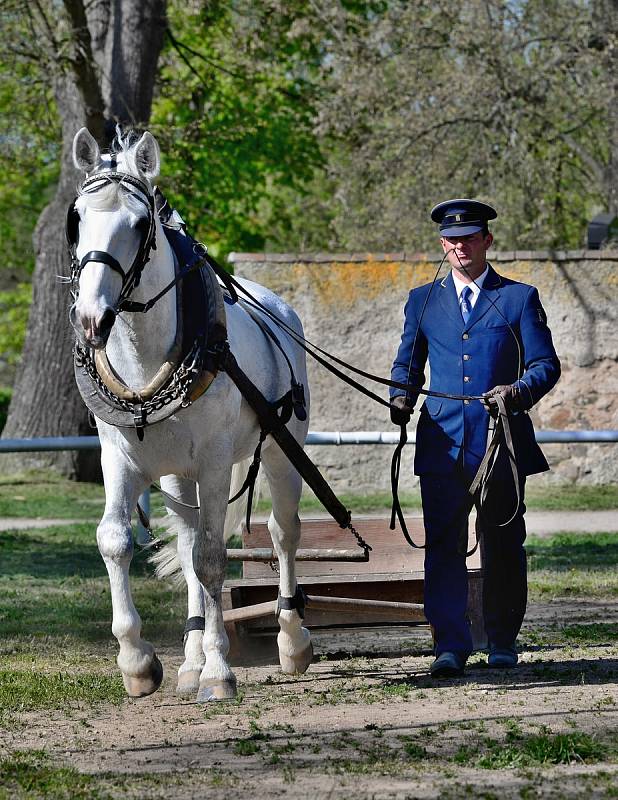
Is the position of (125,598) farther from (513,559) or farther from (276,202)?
(276,202)

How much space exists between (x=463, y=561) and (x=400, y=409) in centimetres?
76

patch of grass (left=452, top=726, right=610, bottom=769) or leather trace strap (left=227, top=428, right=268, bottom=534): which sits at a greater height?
leather trace strap (left=227, top=428, right=268, bottom=534)

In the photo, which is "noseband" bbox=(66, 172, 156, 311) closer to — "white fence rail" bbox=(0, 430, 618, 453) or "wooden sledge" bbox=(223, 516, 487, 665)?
"wooden sledge" bbox=(223, 516, 487, 665)

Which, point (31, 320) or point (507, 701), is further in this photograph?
point (31, 320)

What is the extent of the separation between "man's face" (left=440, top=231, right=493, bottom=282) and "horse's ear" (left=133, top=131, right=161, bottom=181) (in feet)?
5.07

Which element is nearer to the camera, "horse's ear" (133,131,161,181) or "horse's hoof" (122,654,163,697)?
"horse's ear" (133,131,161,181)

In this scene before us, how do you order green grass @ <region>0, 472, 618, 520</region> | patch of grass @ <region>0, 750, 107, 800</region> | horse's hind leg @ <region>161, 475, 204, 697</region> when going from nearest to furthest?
patch of grass @ <region>0, 750, 107, 800</region>
horse's hind leg @ <region>161, 475, 204, 697</region>
green grass @ <region>0, 472, 618, 520</region>

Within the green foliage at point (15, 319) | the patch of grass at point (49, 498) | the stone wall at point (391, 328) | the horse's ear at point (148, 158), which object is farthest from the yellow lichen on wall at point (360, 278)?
the green foliage at point (15, 319)

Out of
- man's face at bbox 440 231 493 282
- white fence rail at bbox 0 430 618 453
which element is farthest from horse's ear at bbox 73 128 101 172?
white fence rail at bbox 0 430 618 453

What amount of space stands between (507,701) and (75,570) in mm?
5171

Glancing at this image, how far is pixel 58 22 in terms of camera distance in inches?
669

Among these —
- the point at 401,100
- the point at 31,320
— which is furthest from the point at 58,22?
the point at 401,100

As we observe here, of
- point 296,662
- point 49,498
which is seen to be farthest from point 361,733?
point 49,498

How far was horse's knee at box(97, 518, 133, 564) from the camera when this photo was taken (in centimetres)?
543
